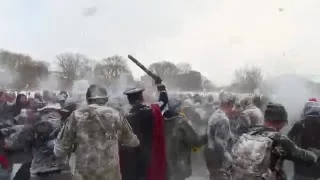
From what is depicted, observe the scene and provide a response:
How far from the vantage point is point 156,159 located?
5.25 m

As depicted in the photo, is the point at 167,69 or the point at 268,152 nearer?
the point at 268,152

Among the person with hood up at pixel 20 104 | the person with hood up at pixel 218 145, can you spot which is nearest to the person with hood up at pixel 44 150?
the person with hood up at pixel 218 145

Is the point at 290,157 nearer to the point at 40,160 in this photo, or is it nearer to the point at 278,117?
the point at 278,117

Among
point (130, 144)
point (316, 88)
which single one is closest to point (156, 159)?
point (130, 144)

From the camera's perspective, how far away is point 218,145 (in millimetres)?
5762

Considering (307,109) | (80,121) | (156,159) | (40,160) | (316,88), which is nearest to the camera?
(80,121)

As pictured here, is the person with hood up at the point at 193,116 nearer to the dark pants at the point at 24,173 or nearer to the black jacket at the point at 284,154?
the dark pants at the point at 24,173

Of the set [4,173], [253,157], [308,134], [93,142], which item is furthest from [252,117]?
[4,173]

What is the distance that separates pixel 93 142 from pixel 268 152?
1576 mm

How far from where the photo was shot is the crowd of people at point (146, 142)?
3.68 metres

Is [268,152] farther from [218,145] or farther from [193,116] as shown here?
[193,116]

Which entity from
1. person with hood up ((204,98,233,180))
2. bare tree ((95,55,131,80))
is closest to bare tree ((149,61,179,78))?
bare tree ((95,55,131,80))

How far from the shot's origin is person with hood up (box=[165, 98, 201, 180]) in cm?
542

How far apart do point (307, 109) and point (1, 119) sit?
4191 mm
